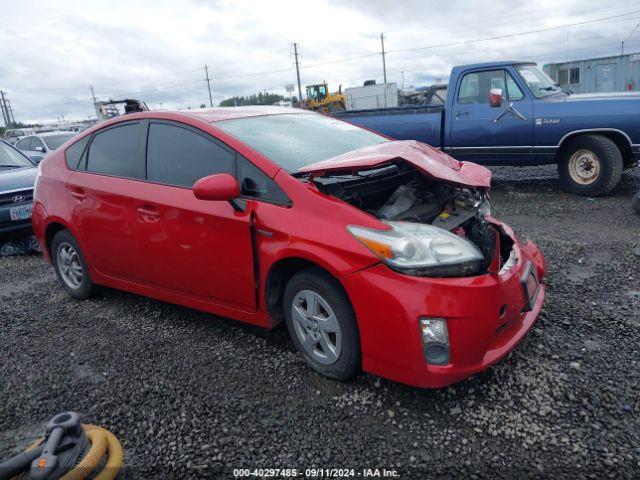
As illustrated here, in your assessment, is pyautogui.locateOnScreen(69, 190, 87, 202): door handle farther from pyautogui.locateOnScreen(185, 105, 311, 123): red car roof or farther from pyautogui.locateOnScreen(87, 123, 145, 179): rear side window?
pyautogui.locateOnScreen(185, 105, 311, 123): red car roof

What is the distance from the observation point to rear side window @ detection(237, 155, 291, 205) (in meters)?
2.99

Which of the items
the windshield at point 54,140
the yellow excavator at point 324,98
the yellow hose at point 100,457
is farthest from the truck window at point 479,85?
the yellow excavator at point 324,98

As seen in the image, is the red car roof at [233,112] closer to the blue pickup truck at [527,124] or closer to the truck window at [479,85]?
the blue pickup truck at [527,124]

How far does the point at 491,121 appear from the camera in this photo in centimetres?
791

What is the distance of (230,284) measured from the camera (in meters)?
3.25

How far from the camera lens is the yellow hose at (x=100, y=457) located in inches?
85.0

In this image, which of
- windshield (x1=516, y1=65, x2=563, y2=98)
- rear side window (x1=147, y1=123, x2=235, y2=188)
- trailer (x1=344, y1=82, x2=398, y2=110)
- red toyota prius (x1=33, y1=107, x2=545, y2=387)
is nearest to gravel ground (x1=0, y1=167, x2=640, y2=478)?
red toyota prius (x1=33, y1=107, x2=545, y2=387)

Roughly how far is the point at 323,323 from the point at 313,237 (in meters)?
0.49

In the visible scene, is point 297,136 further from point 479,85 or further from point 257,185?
point 479,85

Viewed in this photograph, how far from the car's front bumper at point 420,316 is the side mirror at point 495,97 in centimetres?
552

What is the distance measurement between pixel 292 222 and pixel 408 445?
129 centimetres

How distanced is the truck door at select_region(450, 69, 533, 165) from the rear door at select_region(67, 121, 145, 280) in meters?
5.54

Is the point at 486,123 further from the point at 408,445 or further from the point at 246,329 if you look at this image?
the point at 408,445

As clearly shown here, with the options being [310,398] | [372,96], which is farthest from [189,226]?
[372,96]
